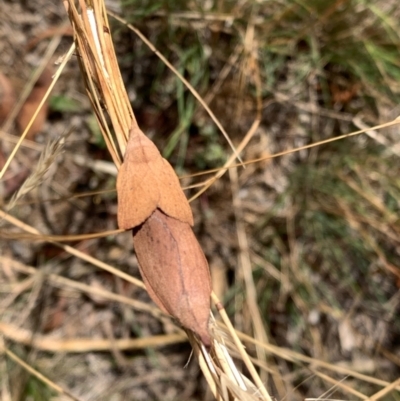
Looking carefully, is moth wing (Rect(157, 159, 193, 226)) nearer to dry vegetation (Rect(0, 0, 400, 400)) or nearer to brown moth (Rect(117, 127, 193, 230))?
brown moth (Rect(117, 127, 193, 230))

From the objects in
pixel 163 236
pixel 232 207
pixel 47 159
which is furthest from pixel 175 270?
pixel 232 207

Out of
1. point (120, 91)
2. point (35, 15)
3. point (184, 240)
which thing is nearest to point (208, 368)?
point (184, 240)

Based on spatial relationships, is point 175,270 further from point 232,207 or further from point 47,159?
point 232,207

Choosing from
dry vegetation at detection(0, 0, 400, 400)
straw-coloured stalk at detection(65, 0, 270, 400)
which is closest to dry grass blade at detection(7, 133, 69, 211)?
straw-coloured stalk at detection(65, 0, 270, 400)

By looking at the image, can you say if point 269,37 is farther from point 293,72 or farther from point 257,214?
point 257,214

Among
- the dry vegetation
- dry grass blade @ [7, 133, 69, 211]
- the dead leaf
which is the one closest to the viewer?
the dead leaf

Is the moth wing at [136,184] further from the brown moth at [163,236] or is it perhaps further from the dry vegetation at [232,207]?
the dry vegetation at [232,207]
